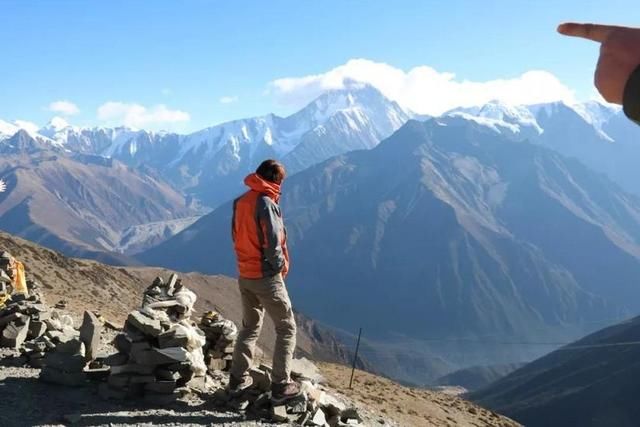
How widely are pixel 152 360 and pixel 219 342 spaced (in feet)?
11.4

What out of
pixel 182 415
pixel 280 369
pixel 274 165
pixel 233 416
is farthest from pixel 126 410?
pixel 274 165

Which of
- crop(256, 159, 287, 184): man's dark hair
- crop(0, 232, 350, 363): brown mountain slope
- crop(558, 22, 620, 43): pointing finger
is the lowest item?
crop(0, 232, 350, 363): brown mountain slope

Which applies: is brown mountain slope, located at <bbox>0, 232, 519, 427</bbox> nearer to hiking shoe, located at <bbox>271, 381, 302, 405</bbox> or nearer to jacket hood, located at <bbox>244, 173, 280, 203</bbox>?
hiking shoe, located at <bbox>271, 381, 302, 405</bbox>

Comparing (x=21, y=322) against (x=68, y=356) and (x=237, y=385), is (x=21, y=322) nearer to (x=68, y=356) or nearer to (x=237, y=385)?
(x=68, y=356)

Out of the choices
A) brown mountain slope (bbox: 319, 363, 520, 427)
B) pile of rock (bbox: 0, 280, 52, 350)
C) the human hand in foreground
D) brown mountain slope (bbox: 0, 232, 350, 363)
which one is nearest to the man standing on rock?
pile of rock (bbox: 0, 280, 52, 350)

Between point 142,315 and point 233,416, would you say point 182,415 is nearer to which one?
point 233,416

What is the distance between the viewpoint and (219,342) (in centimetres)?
1256

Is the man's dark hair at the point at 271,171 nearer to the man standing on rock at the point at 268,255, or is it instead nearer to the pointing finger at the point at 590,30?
the man standing on rock at the point at 268,255

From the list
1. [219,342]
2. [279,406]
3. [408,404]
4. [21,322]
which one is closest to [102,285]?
[408,404]

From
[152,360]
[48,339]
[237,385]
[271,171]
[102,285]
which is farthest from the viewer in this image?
[102,285]

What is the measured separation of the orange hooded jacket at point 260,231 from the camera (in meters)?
8.59

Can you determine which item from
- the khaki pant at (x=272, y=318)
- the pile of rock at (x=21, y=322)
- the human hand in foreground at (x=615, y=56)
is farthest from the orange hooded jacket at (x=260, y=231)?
the human hand in foreground at (x=615, y=56)

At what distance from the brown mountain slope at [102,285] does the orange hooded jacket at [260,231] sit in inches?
705

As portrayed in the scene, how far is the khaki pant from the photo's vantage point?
28.9ft
